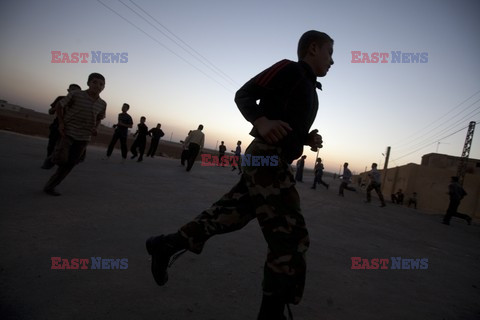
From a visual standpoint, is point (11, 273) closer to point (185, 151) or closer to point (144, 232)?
point (144, 232)

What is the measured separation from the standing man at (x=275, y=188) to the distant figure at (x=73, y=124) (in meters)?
2.63

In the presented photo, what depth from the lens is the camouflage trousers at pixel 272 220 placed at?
4.16 feet

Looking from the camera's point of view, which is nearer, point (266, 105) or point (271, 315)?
point (271, 315)

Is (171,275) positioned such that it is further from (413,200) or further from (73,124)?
(413,200)

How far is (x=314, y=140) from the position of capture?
62.7 inches

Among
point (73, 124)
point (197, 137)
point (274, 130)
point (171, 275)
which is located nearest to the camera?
point (274, 130)

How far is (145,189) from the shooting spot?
501 cm

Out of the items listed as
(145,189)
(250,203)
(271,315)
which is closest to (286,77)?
(250,203)

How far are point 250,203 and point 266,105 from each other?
0.58m

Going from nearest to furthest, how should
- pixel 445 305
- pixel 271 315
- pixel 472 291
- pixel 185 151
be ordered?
pixel 271 315 → pixel 445 305 → pixel 472 291 → pixel 185 151

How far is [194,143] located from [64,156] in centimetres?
647

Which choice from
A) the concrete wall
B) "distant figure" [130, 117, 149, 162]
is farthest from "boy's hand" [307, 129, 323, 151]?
the concrete wall

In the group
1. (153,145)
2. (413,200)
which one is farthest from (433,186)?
A: (153,145)

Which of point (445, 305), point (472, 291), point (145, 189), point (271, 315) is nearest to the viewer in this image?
point (271, 315)
